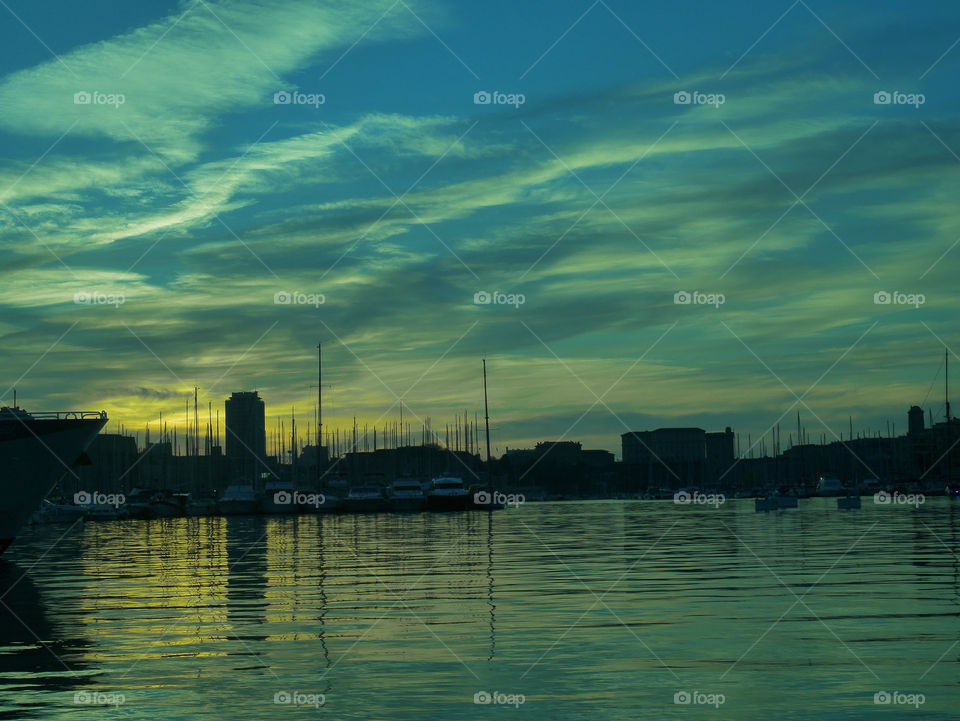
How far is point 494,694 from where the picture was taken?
594 inches

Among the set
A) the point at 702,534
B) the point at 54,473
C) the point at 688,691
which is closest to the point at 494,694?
the point at 688,691

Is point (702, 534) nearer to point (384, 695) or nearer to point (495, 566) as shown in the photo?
point (495, 566)

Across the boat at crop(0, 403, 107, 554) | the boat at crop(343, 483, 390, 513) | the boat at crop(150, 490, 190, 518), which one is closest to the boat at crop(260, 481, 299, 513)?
the boat at crop(343, 483, 390, 513)

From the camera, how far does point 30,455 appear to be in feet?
148

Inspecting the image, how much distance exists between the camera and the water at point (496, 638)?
1472 cm

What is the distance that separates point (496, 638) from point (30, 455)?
30509 millimetres

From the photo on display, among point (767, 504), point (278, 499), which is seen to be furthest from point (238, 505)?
point (767, 504)

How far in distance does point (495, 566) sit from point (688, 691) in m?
22.6

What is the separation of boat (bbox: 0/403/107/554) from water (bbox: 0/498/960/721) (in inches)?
173

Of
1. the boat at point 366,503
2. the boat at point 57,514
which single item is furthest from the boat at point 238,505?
the boat at point 57,514

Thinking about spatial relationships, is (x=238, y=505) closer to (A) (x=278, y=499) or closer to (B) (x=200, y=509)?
(A) (x=278, y=499)

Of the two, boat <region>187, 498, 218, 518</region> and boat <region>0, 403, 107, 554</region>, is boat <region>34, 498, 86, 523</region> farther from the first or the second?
boat <region>0, 403, 107, 554</region>

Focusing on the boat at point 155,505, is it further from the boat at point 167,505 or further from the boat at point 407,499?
the boat at point 407,499

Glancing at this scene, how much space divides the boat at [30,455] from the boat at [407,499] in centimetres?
7572
